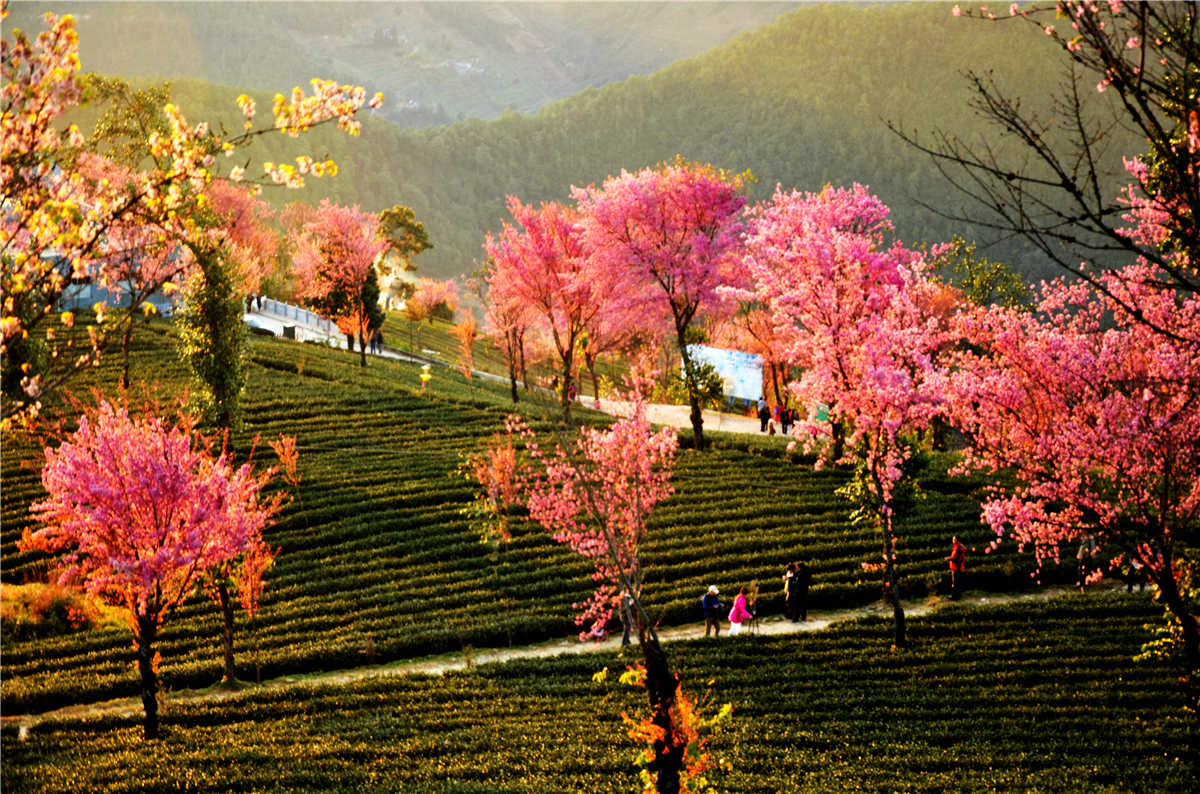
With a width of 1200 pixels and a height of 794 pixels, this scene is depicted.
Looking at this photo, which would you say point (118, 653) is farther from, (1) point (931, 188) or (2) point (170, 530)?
(1) point (931, 188)

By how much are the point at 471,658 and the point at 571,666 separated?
298 cm

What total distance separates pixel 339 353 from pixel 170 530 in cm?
4198

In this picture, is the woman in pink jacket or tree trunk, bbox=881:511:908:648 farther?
the woman in pink jacket

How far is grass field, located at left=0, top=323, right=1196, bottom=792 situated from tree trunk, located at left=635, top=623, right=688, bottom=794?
18.0ft

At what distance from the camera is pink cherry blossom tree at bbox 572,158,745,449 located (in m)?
34.4

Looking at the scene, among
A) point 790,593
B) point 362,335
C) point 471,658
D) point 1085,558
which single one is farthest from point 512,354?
point 1085,558

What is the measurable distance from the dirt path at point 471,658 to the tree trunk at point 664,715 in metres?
13.1

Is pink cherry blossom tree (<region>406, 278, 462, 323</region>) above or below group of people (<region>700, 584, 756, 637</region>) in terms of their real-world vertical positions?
above

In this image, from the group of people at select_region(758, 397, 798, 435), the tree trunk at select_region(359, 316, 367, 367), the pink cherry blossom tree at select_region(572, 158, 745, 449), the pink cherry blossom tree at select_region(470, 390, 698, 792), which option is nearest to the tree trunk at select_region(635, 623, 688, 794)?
the pink cherry blossom tree at select_region(470, 390, 698, 792)

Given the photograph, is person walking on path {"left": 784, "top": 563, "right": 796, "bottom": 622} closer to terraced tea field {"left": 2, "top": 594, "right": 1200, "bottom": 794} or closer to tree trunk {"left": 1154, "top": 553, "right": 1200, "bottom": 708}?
terraced tea field {"left": 2, "top": 594, "right": 1200, "bottom": 794}

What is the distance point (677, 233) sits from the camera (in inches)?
1372

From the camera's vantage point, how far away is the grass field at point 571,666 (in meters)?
14.8

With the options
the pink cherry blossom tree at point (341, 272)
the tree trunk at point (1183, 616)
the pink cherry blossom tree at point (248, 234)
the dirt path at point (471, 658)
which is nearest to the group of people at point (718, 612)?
the dirt path at point (471, 658)

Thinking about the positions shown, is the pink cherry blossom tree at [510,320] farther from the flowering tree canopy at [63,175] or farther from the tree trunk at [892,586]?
the flowering tree canopy at [63,175]
